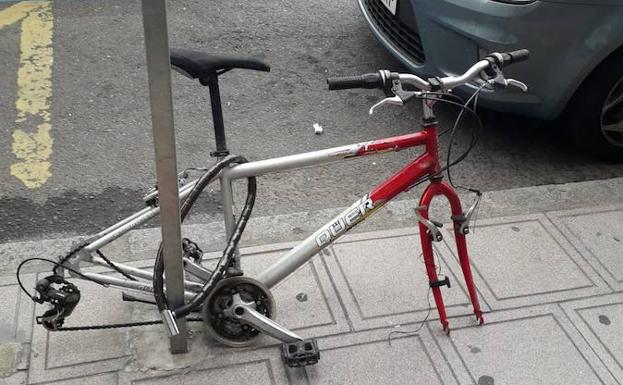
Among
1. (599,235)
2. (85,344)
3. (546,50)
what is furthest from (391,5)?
(85,344)

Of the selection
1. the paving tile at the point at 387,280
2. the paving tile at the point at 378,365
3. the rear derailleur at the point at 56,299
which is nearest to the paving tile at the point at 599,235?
the paving tile at the point at 387,280

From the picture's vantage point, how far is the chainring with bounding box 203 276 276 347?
8.27 ft

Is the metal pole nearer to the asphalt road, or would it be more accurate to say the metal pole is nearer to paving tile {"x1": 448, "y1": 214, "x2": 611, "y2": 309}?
the asphalt road

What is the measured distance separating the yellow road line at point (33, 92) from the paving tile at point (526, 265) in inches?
92.2

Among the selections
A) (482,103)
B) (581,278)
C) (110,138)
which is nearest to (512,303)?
(581,278)

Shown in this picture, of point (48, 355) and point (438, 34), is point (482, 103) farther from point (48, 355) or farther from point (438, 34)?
point (48, 355)

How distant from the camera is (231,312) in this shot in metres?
2.53

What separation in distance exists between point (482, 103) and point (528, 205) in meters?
0.72

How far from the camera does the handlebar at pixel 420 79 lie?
223cm

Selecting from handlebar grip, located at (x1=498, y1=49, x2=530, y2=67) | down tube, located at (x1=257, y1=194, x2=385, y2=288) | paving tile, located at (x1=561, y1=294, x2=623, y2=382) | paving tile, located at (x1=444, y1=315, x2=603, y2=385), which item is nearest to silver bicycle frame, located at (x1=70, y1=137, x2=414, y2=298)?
down tube, located at (x1=257, y1=194, x2=385, y2=288)

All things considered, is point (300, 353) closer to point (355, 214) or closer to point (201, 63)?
point (355, 214)

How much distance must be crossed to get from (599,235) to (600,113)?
2.68 ft

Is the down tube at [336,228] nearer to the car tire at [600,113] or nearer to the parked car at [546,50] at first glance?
the parked car at [546,50]

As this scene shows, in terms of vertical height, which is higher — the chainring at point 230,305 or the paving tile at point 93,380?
the chainring at point 230,305
